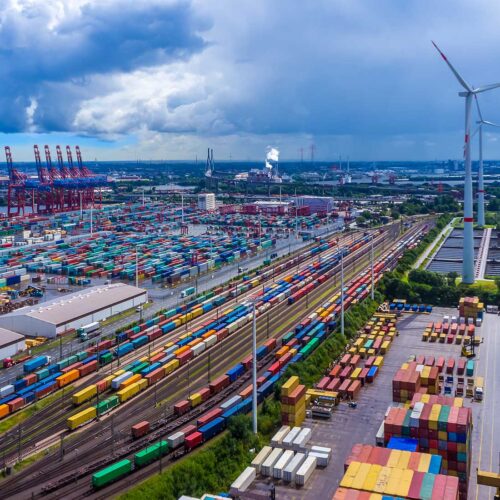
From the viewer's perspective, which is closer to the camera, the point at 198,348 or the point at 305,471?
the point at 305,471

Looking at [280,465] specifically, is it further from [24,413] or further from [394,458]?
[24,413]

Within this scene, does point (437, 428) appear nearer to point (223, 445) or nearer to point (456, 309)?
point (223, 445)

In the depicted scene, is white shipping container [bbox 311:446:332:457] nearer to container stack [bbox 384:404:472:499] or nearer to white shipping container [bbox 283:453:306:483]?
white shipping container [bbox 283:453:306:483]

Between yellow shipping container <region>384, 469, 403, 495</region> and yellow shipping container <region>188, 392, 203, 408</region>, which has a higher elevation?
yellow shipping container <region>384, 469, 403, 495</region>

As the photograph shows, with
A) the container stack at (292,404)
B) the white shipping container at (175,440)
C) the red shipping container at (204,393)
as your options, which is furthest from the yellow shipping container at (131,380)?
the container stack at (292,404)

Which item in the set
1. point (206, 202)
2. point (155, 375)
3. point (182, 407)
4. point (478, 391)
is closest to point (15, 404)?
point (155, 375)

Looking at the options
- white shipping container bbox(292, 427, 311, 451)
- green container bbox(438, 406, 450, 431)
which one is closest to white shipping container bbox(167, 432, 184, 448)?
white shipping container bbox(292, 427, 311, 451)
